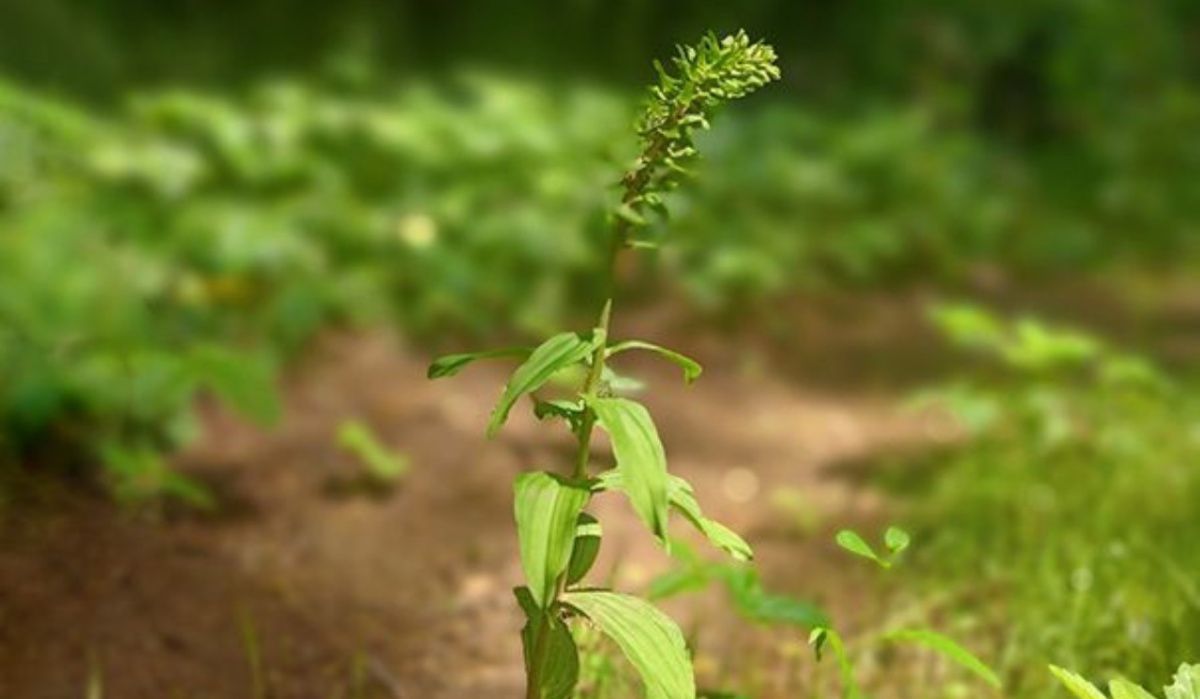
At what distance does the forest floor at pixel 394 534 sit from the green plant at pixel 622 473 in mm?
213

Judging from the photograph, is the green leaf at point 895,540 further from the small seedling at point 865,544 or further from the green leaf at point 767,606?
the green leaf at point 767,606

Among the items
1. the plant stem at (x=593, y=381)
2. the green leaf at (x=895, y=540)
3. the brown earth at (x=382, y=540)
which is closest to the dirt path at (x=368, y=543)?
the brown earth at (x=382, y=540)

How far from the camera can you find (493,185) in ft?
16.8

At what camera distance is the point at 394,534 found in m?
3.24

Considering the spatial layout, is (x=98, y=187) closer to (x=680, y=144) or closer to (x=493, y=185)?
(x=493, y=185)

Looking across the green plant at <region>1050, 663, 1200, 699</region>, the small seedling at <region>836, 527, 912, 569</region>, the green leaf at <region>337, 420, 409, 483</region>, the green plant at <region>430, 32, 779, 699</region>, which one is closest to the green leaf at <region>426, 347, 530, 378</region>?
the green plant at <region>430, 32, 779, 699</region>

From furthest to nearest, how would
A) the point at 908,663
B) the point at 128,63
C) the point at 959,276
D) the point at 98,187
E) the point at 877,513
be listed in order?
the point at 959,276
the point at 128,63
the point at 98,187
the point at 877,513
the point at 908,663

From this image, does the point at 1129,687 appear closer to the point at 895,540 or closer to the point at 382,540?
the point at 895,540

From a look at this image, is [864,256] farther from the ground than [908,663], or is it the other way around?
[864,256]

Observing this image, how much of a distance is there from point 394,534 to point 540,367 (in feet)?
6.06

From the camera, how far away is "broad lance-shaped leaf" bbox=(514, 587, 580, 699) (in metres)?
1.61

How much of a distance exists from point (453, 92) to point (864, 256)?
2.38 meters

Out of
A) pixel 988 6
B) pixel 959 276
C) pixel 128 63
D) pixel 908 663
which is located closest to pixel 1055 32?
pixel 988 6

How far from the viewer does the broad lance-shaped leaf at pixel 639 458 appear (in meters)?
1.40
